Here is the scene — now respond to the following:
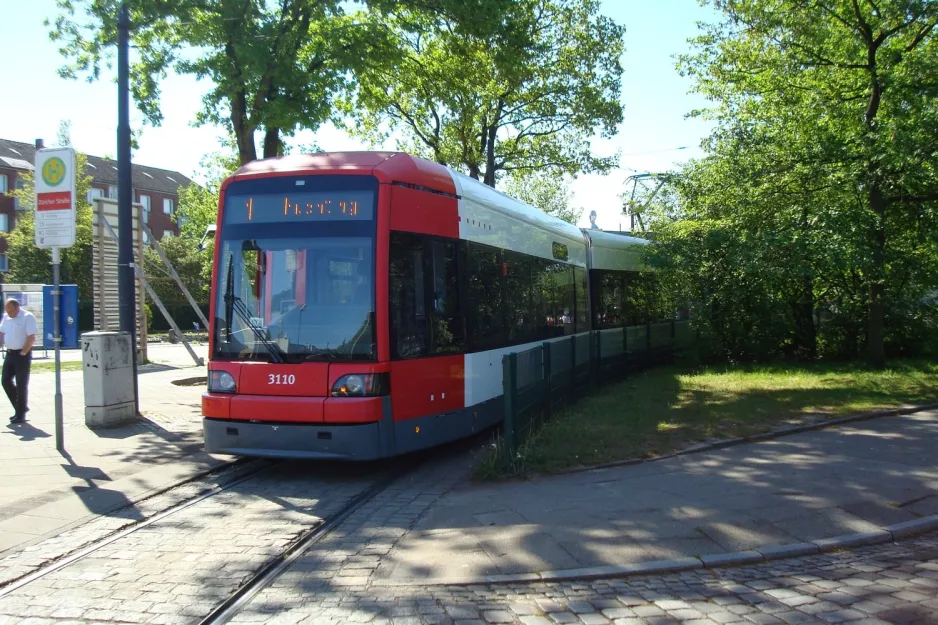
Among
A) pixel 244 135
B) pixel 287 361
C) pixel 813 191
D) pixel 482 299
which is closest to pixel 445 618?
pixel 287 361

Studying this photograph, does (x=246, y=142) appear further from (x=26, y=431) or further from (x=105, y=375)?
(x=26, y=431)

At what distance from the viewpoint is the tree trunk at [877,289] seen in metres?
13.7

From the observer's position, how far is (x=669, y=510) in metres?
6.22

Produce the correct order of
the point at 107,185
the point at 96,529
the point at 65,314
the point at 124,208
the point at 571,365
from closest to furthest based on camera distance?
the point at 96,529 → the point at 124,208 → the point at 571,365 → the point at 65,314 → the point at 107,185

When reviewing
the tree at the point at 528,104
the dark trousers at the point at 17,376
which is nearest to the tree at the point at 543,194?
the tree at the point at 528,104

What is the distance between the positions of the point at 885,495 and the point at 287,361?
19.1ft

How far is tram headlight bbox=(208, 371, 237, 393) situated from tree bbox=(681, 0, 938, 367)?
10901 millimetres

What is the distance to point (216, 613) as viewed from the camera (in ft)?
14.0

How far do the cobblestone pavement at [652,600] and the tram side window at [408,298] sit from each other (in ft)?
9.72

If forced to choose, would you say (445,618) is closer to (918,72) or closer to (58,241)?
(58,241)

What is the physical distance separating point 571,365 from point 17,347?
8639 millimetres

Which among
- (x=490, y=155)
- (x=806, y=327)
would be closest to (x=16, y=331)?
(x=490, y=155)

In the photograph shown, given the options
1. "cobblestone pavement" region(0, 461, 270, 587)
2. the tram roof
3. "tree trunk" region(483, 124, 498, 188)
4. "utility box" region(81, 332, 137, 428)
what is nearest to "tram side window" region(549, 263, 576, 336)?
the tram roof

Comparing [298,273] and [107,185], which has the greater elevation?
[107,185]
